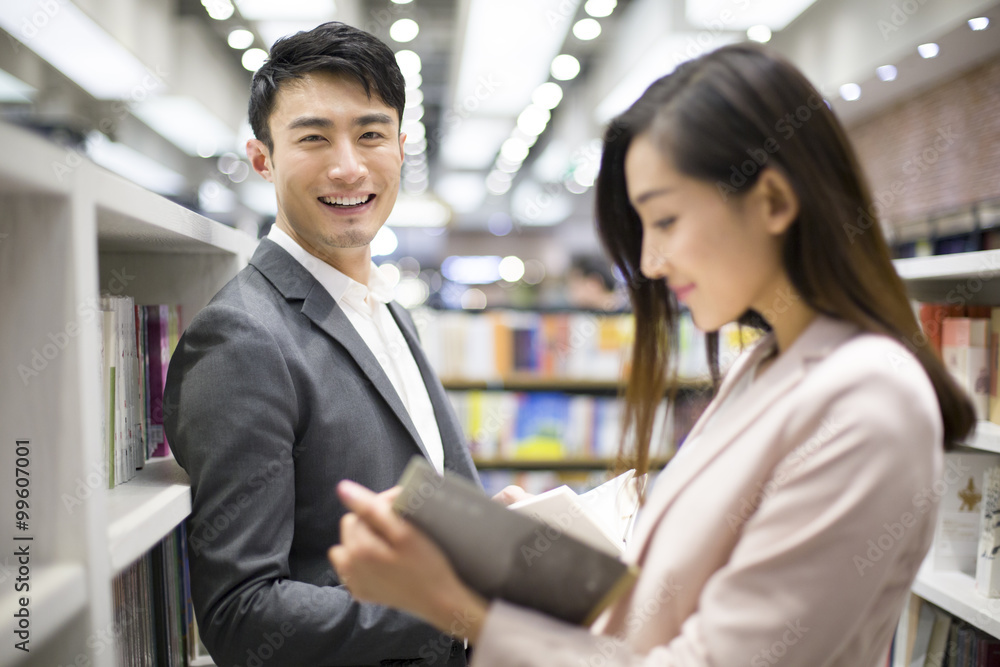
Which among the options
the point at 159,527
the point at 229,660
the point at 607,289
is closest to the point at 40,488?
the point at 159,527

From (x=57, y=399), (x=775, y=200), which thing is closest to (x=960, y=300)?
(x=775, y=200)

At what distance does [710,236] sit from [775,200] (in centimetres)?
10

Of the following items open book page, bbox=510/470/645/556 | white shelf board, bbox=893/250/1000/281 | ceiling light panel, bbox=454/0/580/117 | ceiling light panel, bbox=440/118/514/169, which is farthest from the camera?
ceiling light panel, bbox=440/118/514/169

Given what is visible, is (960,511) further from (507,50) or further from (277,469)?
(507,50)

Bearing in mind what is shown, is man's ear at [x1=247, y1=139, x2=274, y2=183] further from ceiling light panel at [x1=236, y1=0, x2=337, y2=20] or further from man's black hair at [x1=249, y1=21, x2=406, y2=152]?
ceiling light panel at [x1=236, y1=0, x2=337, y2=20]

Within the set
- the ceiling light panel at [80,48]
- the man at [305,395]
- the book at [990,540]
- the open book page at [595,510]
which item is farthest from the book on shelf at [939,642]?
the ceiling light panel at [80,48]

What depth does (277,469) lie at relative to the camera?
3.84ft

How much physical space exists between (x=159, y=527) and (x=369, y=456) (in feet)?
1.25

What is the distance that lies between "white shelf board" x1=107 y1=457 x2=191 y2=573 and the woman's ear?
3.16 feet

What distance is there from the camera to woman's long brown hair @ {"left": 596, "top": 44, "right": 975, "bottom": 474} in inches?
33.5

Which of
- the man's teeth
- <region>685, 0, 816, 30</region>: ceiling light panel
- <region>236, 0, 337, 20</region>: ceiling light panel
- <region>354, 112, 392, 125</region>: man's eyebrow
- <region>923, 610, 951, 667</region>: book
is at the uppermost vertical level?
<region>236, 0, 337, 20</region>: ceiling light panel

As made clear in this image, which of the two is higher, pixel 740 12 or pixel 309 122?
pixel 740 12

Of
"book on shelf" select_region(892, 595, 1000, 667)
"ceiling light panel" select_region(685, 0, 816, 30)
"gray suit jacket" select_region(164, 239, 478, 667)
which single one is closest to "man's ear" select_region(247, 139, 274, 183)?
"gray suit jacket" select_region(164, 239, 478, 667)

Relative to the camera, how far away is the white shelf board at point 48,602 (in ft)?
2.39
